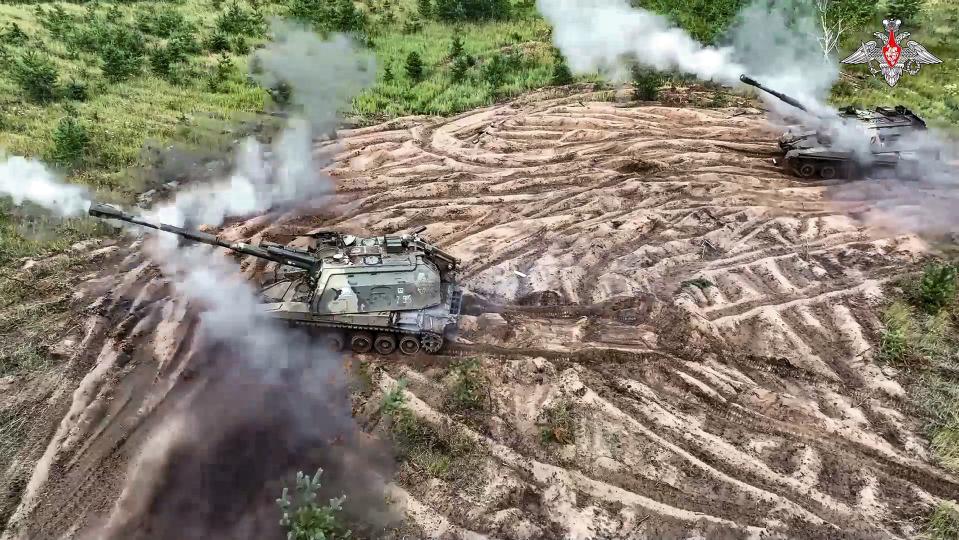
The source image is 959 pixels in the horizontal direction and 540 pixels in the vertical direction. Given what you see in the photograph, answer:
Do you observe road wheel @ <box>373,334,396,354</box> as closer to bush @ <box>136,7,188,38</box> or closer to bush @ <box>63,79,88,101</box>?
bush @ <box>63,79,88,101</box>

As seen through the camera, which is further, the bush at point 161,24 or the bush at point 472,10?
the bush at point 472,10

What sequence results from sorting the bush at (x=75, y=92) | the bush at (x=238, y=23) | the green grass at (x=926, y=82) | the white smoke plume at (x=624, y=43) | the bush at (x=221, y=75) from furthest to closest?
the bush at (x=238, y=23)
the bush at (x=221, y=75)
the bush at (x=75, y=92)
the green grass at (x=926, y=82)
the white smoke plume at (x=624, y=43)

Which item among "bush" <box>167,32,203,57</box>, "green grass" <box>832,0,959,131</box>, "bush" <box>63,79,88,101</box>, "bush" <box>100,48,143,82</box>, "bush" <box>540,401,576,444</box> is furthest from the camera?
"bush" <box>167,32,203,57</box>

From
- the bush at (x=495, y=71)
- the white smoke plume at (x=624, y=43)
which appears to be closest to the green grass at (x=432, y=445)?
the white smoke plume at (x=624, y=43)

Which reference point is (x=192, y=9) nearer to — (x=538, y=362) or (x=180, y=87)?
(x=180, y=87)

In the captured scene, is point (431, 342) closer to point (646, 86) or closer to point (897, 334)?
point (897, 334)

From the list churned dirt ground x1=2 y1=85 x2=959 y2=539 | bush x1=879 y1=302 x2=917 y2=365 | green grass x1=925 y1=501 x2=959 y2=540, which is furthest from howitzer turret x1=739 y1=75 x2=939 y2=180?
green grass x1=925 y1=501 x2=959 y2=540

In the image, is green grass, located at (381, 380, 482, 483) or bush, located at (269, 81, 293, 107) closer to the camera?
green grass, located at (381, 380, 482, 483)

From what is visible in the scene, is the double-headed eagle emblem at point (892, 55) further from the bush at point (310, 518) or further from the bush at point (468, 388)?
the bush at point (310, 518)
